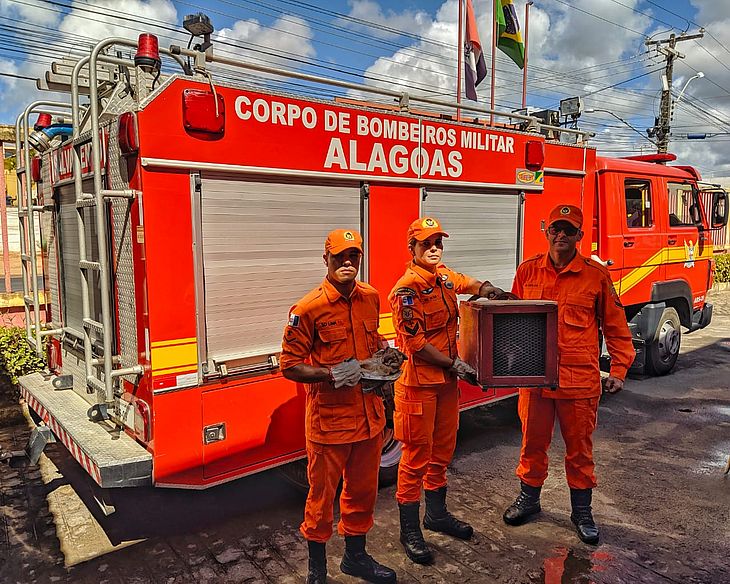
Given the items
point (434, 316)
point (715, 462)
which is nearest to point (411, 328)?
point (434, 316)

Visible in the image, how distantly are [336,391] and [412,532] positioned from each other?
115 centimetres

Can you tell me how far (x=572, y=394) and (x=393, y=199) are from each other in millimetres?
1799

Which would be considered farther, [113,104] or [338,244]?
[113,104]

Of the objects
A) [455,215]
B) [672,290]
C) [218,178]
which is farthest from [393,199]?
[672,290]

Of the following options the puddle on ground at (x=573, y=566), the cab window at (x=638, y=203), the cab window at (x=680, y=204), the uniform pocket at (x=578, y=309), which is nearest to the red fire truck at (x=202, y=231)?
the uniform pocket at (x=578, y=309)

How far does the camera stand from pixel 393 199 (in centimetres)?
426

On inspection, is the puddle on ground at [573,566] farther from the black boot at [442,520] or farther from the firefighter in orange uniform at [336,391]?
the firefighter in orange uniform at [336,391]

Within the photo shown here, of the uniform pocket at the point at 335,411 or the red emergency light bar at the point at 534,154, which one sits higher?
the red emergency light bar at the point at 534,154

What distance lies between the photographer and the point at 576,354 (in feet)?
11.9

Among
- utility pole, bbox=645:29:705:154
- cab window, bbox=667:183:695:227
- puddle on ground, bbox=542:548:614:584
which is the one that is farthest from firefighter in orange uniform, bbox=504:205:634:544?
utility pole, bbox=645:29:705:154

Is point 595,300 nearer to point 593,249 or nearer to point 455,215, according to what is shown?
point 455,215

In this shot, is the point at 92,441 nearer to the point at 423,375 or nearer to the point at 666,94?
the point at 423,375

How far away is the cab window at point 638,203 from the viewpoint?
6.51 meters

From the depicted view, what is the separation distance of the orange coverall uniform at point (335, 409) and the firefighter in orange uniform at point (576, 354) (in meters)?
1.26
